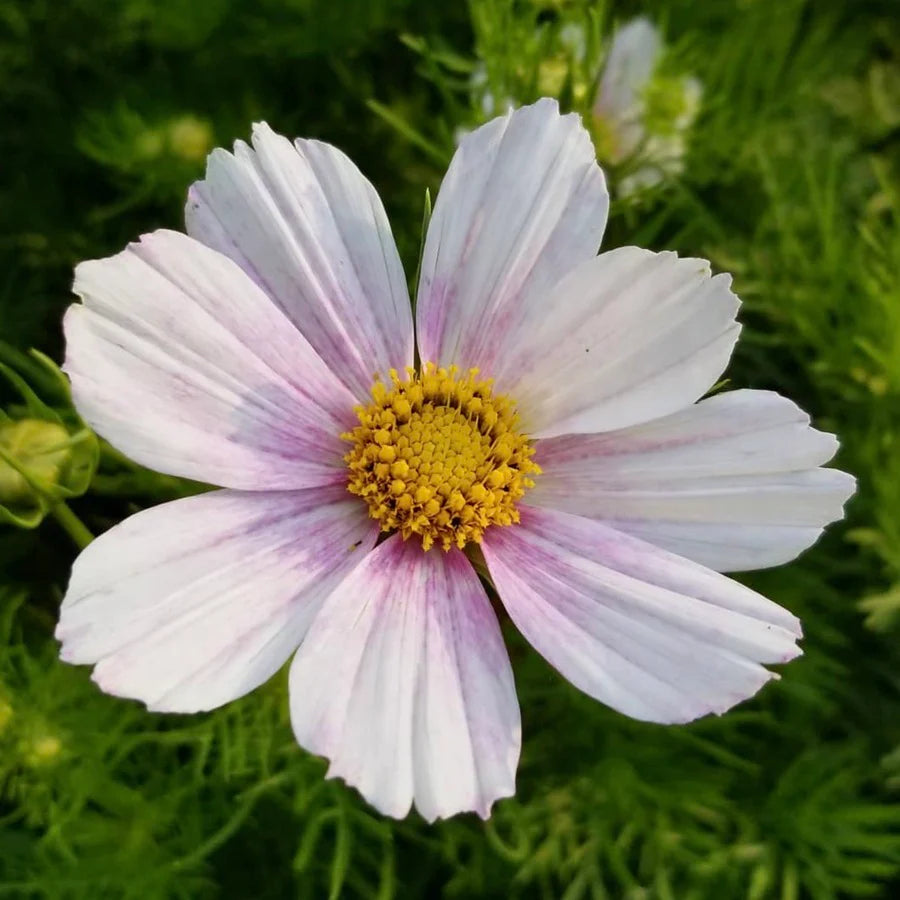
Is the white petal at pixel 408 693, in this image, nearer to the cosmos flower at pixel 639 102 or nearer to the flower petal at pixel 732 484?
the flower petal at pixel 732 484

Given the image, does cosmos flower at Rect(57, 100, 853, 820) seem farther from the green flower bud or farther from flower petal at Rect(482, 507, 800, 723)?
the green flower bud

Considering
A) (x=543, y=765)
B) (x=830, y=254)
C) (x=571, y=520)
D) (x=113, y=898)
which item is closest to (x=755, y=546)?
(x=571, y=520)

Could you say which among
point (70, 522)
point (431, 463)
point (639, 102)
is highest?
point (639, 102)

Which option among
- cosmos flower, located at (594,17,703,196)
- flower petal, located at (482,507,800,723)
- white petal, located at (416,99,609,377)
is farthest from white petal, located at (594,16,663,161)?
flower petal, located at (482,507,800,723)

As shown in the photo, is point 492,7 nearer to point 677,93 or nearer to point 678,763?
point 677,93

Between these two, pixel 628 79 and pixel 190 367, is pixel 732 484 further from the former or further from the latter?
pixel 628 79

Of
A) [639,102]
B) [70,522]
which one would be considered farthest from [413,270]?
[70,522]
